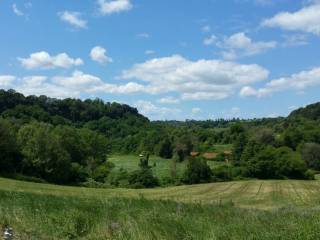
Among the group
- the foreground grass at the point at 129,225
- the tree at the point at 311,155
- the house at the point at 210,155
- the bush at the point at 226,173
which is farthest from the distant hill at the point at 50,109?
the foreground grass at the point at 129,225

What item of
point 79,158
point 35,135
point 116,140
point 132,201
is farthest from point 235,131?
point 132,201

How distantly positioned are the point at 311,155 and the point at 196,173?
110ft

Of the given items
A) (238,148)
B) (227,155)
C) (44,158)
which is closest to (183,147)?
(227,155)

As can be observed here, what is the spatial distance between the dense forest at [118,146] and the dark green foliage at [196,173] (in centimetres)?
20

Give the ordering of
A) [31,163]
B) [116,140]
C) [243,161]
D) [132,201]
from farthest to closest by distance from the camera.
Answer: [116,140]
[243,161]
[31,163]
[132,201]

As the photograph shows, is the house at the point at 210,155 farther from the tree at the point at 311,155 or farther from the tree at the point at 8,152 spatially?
the tree at the point at 8,152

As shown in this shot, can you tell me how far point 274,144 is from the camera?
5320 inches

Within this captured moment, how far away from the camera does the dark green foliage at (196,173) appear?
103 meters

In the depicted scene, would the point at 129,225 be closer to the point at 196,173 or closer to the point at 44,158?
the point at 44,158

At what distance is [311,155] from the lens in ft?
399

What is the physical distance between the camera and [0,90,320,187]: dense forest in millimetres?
82688

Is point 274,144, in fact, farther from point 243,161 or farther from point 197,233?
point 197,233

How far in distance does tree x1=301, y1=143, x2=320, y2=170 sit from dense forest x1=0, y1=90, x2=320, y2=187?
0.22m

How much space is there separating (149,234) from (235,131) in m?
156
